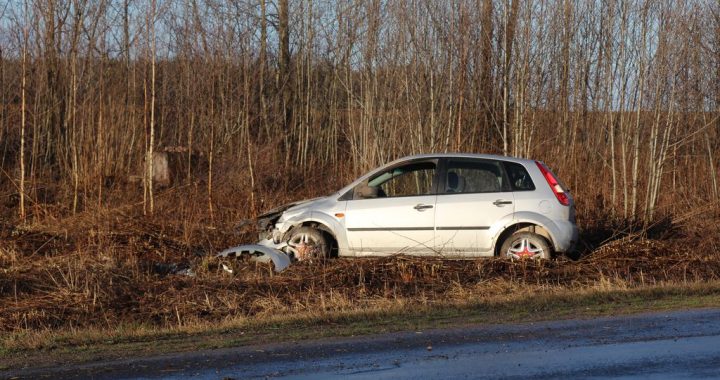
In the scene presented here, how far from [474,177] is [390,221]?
3.97ft

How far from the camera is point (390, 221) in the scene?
1206 centimetres

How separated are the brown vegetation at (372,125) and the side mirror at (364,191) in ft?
3.16

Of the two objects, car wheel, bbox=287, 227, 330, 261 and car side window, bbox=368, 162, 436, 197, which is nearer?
car wheel, bbox=287, 227, 330, 261

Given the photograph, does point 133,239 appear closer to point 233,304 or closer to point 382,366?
point 233,304

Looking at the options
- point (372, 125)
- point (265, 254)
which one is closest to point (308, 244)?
point (265, 254)

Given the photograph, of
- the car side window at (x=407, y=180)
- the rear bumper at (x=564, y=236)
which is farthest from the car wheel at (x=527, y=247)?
the car side window at (x=407, y=180)

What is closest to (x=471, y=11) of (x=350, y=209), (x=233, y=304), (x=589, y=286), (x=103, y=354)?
(x=350, y=209)

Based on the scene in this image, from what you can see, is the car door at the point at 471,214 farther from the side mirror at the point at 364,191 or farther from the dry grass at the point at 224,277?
the side mirror at the point at 364,191

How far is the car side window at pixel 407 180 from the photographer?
1244cm

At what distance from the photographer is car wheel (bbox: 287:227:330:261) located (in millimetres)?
12094

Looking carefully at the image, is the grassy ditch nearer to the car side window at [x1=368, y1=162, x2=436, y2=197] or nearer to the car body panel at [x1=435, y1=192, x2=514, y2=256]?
the car body panel at [x1=435, y1=192, x2=514, y2=256]

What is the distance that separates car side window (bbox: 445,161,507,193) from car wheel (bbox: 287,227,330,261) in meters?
1.72

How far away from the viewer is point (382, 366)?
6465 millimetres

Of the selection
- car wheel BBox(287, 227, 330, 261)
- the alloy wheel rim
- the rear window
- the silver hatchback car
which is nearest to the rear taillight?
the silver hatchback car
